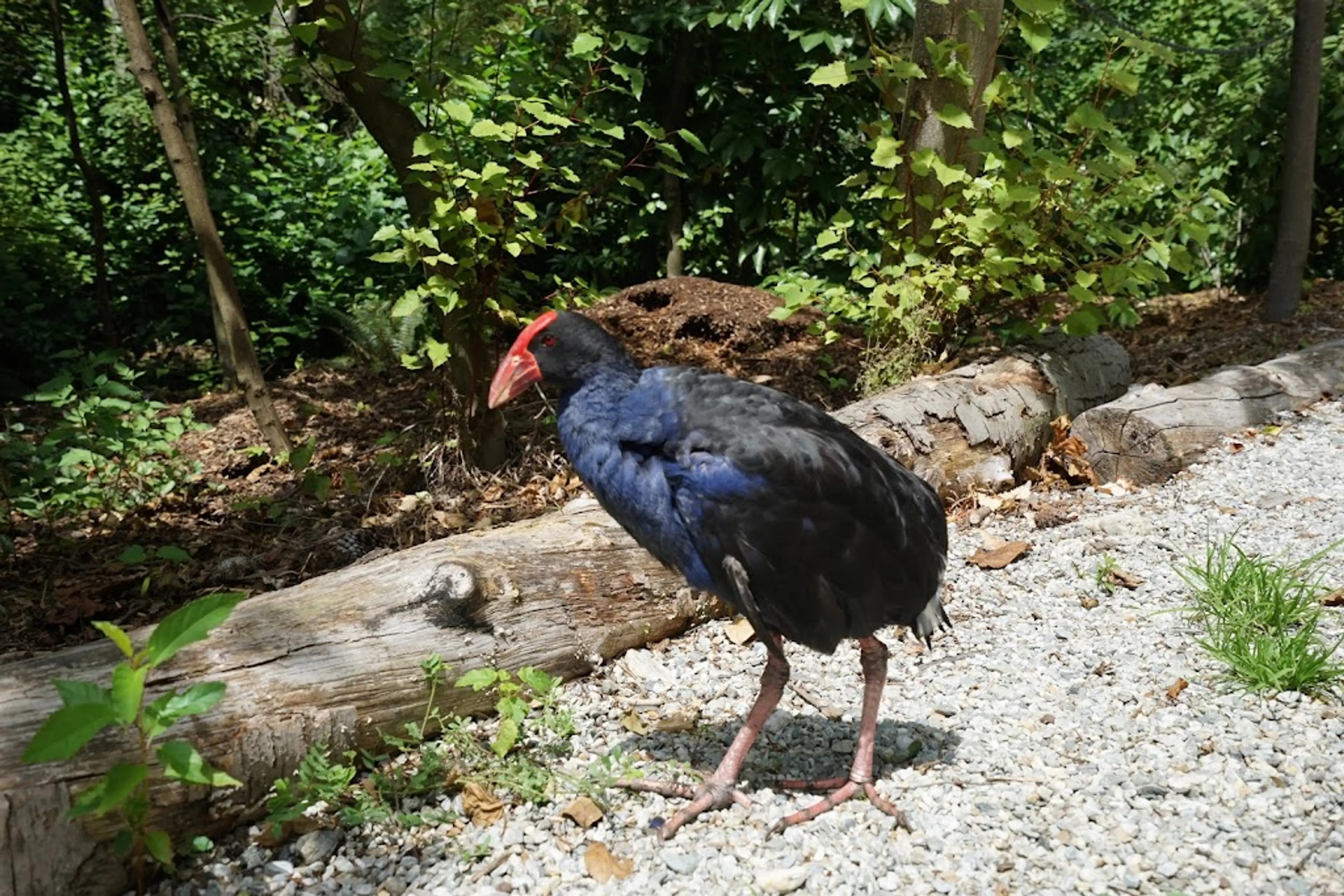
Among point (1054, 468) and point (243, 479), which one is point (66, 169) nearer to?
point (243, 479)

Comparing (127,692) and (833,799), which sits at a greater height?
(127,692)

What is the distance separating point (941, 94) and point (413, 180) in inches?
113

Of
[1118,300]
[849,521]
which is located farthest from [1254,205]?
[849,521]

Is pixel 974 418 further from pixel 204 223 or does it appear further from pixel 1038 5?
pixel 204 223

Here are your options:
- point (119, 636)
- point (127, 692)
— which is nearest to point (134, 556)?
point (119, 636)

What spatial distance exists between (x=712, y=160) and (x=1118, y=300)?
3.52 metres

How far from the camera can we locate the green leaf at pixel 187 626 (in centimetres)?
204

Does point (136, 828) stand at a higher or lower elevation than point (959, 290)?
lower

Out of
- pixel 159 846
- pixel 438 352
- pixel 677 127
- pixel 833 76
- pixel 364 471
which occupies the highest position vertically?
pixel 833 76

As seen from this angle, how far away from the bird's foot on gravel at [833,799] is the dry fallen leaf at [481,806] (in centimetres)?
74

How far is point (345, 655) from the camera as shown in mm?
2828

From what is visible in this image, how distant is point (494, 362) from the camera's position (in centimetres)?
490

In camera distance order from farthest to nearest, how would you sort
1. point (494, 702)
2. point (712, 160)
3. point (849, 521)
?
point (712, 160) → point (494, 702) → point (849, 521)

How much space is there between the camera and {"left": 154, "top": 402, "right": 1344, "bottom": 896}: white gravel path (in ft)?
7.74
